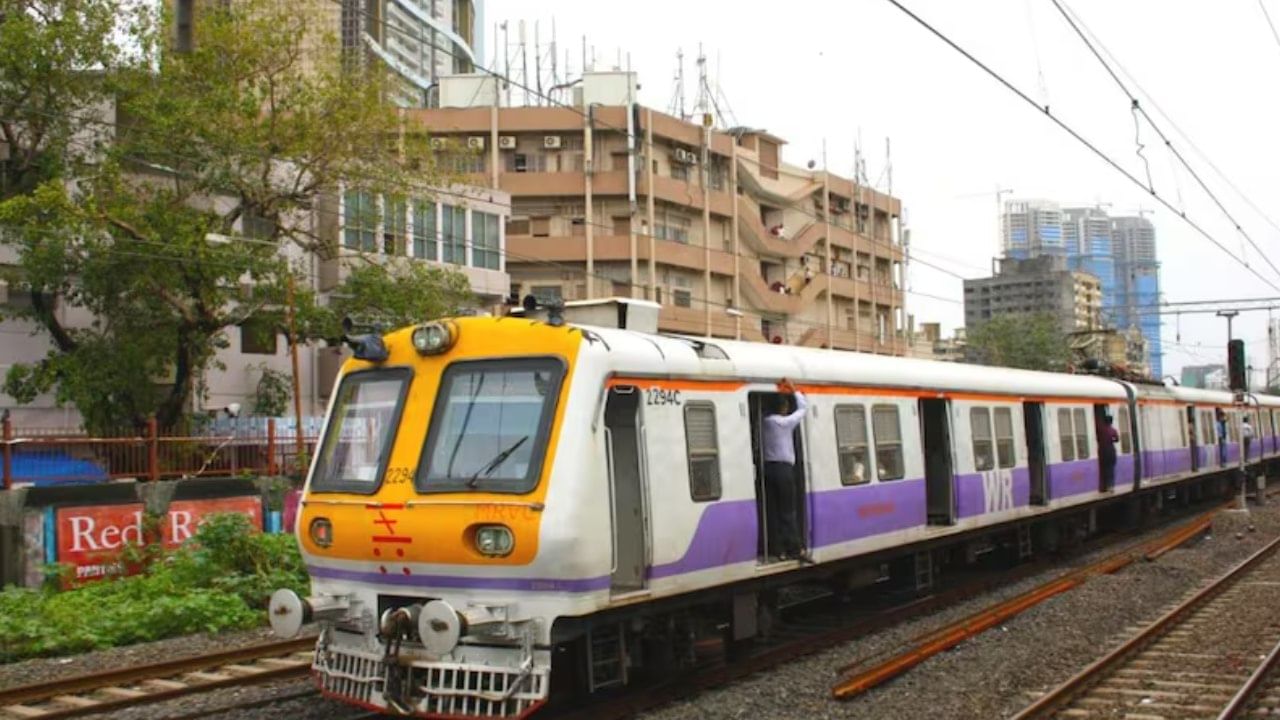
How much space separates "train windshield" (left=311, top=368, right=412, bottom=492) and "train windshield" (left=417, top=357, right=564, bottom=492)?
43 cm

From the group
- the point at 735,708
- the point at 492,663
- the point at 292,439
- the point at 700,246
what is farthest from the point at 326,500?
the point at 700,246

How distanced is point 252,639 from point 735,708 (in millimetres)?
5700

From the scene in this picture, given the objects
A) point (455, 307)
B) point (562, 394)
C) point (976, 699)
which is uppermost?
point (455, 307)

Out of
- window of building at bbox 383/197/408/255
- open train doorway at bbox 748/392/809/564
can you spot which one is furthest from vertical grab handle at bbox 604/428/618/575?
window of building at bbox 383/197/408/255

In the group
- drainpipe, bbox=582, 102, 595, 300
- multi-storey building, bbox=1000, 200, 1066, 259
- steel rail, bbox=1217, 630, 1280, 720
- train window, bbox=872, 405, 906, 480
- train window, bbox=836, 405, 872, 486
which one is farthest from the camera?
multi-storey building, bbox=1000, 200, 1066, 259

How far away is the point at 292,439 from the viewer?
21016 mm

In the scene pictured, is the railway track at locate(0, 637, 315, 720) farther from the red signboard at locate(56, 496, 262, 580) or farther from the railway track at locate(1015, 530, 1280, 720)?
the railway track at locate(1015, 530, 1280, 720)

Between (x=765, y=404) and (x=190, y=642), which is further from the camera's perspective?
(x=190, y=642)

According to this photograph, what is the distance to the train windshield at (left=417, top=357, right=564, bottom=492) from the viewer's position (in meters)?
7.73

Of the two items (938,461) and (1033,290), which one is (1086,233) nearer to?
(1033,290)

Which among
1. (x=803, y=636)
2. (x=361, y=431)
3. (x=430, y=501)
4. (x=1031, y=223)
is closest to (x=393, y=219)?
(x=803, y=636)

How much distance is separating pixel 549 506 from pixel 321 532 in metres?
1.98

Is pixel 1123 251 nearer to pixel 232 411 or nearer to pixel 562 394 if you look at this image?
pixel 232 411

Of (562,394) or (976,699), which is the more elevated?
(562,394)
